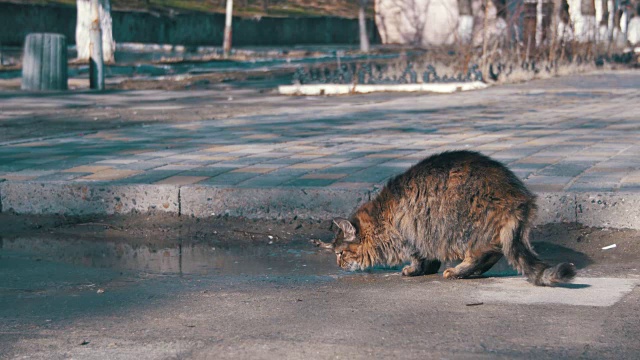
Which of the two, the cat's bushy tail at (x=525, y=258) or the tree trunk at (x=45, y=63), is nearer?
the cat's bushy tail at (x=525, y=258)

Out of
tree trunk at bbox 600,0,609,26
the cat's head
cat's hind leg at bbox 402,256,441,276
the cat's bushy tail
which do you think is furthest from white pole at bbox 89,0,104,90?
tree trunk at bbox 600,0,609,26

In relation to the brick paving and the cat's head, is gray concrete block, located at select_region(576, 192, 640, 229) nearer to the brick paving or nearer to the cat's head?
the brick paving

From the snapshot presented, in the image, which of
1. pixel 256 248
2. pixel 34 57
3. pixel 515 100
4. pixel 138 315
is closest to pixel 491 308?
pixel 138 315

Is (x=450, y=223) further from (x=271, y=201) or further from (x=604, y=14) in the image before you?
(x=604, y=14)

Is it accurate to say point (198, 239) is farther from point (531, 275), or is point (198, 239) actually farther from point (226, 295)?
point (531, 275)

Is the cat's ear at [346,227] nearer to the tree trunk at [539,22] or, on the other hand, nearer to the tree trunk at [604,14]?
the tree trunk at [539,22]

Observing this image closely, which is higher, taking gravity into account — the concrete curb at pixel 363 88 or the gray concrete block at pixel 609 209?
the concrete curb at pixel 363 88

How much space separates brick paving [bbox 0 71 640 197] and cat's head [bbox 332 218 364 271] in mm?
1366

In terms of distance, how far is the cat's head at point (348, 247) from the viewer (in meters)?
5.25

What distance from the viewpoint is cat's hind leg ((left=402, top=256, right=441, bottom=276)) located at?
5.20 meters

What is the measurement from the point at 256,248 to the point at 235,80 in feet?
50.9

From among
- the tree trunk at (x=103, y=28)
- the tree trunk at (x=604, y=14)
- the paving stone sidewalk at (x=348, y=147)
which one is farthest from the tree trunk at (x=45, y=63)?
the tree trunk at (x=604, y=14)

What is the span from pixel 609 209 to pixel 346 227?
1909 mm

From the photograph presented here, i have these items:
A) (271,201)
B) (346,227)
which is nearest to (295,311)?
(346,227)
